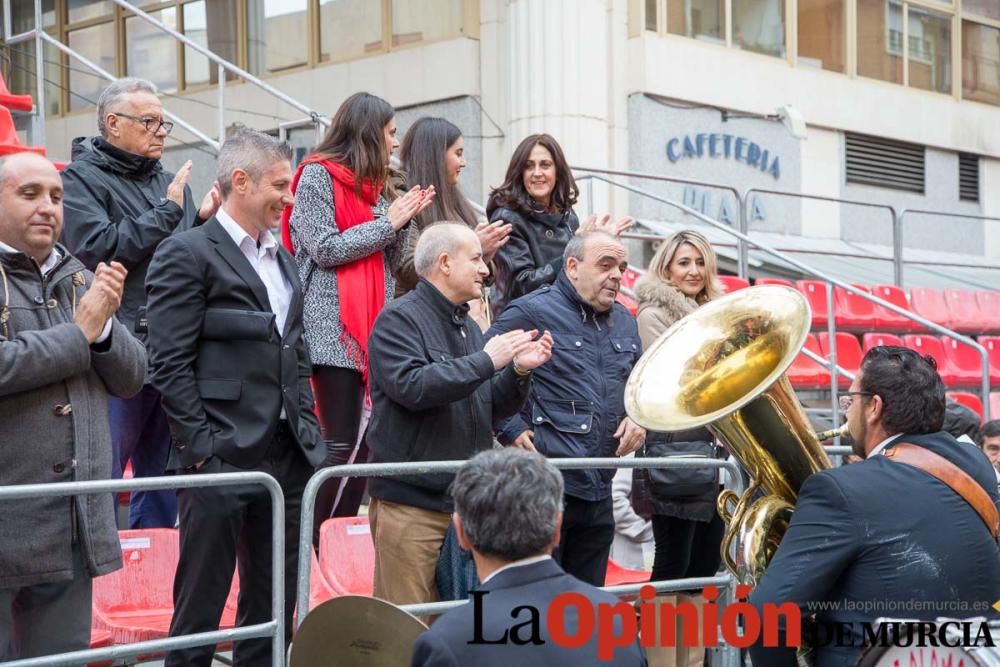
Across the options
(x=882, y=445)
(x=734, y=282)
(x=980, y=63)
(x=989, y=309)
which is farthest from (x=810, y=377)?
(x=980, y=63)

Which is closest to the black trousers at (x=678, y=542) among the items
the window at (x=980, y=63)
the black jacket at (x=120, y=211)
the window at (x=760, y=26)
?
the black jacket at (x=120, y=211)

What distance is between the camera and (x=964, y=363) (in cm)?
1227

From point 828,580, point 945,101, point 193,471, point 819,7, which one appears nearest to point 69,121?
point 819,7

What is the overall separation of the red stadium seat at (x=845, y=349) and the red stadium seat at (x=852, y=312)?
0.33 m

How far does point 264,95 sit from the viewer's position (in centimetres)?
1541

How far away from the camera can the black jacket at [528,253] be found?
637 centimetres

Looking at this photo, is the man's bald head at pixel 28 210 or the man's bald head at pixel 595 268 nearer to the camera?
the man's bald head at pixel 28 210

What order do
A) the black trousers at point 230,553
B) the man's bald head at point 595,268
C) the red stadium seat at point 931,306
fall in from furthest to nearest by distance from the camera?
the red stadium seat at point 931,306, the man's bald head at point 595,268, the black trousers at point 230,553

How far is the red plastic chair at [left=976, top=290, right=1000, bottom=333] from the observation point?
536 inches

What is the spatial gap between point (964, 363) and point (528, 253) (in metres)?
7.04

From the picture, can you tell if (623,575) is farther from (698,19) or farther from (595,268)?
(698,19)

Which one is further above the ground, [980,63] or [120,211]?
[980,63]

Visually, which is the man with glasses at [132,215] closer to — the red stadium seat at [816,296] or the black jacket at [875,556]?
the black jacket at [875,556]

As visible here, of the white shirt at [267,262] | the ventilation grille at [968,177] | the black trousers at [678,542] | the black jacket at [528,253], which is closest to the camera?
the white shirt at [267,262]
